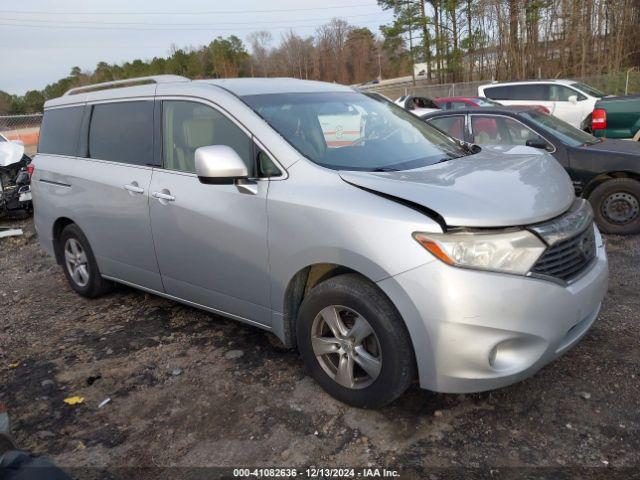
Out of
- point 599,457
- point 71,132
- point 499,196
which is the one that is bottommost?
point 599,457

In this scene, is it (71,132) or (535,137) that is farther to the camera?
(535,137)

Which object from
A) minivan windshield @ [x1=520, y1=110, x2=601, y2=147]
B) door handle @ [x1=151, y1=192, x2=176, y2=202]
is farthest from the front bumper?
minivan windshield @ [x1=520, y1=110, x2=601, y2=147]

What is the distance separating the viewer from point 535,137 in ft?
21.5

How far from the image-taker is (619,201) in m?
6.02

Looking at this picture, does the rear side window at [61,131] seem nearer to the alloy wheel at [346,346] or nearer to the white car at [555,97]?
the alloy wheel at [346,346]

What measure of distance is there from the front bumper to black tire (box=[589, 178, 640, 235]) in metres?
4.01

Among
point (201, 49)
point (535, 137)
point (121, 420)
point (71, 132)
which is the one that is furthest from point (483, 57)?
point (201, 49)

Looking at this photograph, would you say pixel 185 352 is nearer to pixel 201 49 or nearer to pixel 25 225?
pixel 25 225

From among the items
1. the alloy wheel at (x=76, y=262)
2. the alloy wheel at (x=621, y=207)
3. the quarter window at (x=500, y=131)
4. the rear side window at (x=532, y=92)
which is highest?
the rear side window at (x=532, y=92)

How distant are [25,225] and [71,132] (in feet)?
17.0

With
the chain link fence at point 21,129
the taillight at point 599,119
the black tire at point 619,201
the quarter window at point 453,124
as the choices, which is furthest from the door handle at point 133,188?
the chain link fence at point 21,129

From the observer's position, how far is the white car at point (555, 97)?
46.1 feet

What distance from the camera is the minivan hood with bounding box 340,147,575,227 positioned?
2482mm

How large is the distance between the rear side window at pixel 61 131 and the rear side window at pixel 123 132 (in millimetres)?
280
